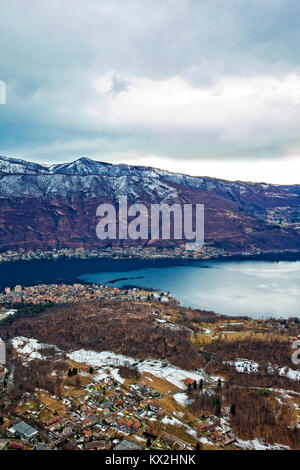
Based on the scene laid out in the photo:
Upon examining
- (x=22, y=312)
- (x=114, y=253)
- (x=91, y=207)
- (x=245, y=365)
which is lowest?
(x=245, y=365)

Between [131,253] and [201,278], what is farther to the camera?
[131,253]

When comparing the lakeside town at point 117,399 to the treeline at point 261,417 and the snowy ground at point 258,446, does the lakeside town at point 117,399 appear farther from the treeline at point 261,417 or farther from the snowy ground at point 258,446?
the treeline at point 261,417

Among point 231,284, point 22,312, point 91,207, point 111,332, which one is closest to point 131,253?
point 91,207

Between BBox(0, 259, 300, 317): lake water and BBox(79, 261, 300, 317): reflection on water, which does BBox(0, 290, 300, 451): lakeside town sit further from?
BBox(0, 259, 300, 317): lake water

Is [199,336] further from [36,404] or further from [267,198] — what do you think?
[267,198]

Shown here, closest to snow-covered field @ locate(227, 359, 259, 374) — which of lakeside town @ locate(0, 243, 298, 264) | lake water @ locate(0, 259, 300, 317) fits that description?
lake water @ locate(0, 259, 300, 317)

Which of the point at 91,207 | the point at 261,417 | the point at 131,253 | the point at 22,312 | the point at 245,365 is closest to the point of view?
the point at 261,417

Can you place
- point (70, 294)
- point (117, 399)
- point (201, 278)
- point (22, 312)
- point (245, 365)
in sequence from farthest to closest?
1. point (201, 278)
2. point (70, 294)
3. point (22, 312)
4. point (245, 365)
5. point (117, 399)

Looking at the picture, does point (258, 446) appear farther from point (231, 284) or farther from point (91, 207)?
point (91, 207)

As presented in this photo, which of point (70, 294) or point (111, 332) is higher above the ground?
point (111, 332)
